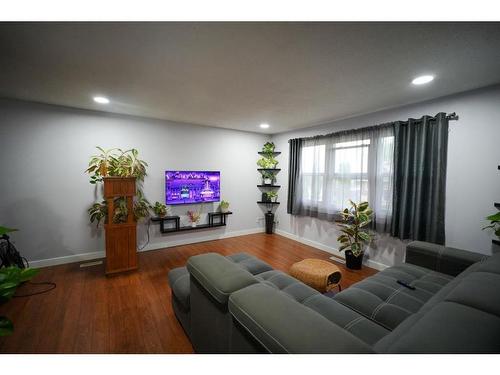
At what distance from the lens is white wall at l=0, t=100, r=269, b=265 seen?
282 centimetres

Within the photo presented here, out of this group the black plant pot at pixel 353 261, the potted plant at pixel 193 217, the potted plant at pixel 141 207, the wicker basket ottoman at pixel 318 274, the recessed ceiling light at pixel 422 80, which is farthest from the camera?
the potted plant at pixel 193 217

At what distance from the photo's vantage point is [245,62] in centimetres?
174

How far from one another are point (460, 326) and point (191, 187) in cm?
376

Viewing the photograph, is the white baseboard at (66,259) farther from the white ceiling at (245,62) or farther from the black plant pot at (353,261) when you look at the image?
the black plant pot at (353,261)

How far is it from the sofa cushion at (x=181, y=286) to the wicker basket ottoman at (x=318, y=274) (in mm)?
1173

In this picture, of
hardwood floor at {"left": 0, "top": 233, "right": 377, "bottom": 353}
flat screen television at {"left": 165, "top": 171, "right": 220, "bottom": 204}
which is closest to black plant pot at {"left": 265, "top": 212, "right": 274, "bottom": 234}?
flat screen television at {"left": 165, "top": 171, "right": 220, "bottom": 204}

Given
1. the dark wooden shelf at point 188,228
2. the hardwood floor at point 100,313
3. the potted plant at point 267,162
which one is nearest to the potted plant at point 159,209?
the dark wooden shelf at point 188,228

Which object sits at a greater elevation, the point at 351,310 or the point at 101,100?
the point at 101,100

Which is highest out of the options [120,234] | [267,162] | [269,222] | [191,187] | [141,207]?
[267,162]

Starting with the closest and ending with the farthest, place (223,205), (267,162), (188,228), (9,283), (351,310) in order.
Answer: (9,283) → (351,310) → (188,228) → (223,205) → (267,162)

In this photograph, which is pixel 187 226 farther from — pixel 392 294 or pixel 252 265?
pixel 392 294

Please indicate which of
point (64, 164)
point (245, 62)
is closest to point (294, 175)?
point (245, 62)

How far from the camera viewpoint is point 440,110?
8.24ft

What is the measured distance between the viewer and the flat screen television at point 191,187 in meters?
3.78
